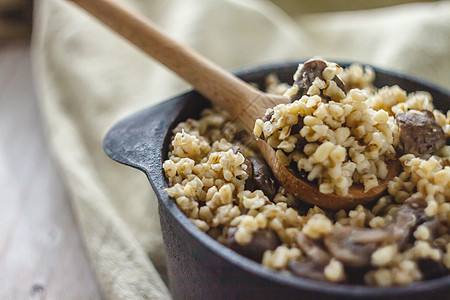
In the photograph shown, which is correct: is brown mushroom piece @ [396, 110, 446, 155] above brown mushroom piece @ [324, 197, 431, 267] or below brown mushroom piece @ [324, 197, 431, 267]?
above

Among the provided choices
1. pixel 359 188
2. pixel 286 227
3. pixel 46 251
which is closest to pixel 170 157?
pixel 286 227

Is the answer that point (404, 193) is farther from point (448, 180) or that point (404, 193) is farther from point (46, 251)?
point (46, 251)

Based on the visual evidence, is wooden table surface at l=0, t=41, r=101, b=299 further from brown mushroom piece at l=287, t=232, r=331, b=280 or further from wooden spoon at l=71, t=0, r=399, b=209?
brown mushroom piece at l=287, t=232, r=331, b=280

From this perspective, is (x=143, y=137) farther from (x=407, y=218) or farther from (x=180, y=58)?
(x=407, y=218)

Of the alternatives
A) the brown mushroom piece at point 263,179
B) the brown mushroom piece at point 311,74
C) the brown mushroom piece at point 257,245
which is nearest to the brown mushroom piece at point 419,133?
the brown mushroom piece at point 311,74

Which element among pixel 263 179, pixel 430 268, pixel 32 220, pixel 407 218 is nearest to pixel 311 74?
pixel 263 179

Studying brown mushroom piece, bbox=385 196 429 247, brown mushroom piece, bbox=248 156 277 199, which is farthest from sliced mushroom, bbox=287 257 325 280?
brown mushroom piece, bbox=248 156 277 199
